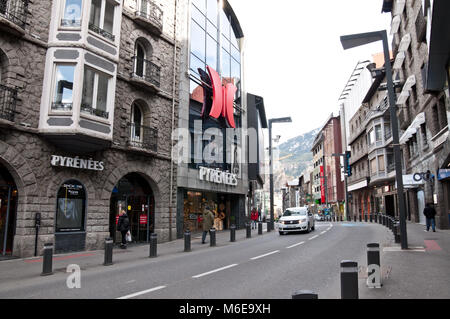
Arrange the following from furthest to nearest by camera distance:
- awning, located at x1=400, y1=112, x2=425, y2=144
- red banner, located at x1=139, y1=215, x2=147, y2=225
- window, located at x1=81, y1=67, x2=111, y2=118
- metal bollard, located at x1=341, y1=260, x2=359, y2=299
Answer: awning, located at x1=400, y1=112, x2=425, y2=144
red banner, located at x1=139, y1=215, x2=147, y2=225
window, located at x1=81, y1=67, x2=111, y2=118
metal bollard, located at x1=341, y1=260, x2=359, y2=299

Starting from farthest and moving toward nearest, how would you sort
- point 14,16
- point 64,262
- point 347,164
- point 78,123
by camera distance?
1. point 347,164
2. point 78,123
3. point 14,16
4. point 64,262

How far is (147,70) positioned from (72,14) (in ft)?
15.5

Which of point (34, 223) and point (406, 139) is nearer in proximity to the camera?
point (34, 223)

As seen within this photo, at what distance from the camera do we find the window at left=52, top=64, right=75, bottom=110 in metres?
13.8

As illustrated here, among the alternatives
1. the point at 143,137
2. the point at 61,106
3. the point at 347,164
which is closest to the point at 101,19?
the point at 61,106

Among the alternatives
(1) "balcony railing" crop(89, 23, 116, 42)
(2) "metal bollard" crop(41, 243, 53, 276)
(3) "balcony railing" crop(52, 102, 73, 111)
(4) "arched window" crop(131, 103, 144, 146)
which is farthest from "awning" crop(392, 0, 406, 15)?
(2) "metal bollard" crop(41, 243, 53, 276)

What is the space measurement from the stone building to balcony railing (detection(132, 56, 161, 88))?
53mm

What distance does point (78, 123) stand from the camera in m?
13.7

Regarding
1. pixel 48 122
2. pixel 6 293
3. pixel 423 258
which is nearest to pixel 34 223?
pixel 48 122

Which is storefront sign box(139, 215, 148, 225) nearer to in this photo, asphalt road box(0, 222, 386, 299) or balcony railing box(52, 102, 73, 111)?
asphalt road box(0, 222, 386, 299)

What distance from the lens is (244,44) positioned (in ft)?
107

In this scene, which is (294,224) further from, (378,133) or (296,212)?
(378,133)
